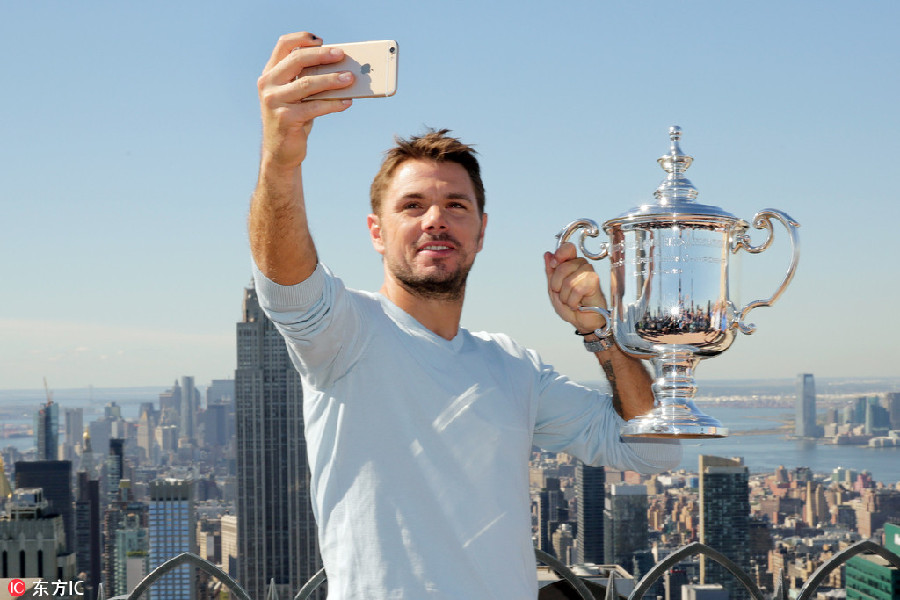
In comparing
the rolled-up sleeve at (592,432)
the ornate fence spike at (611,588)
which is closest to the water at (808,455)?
the ornate fence spike at (611,588)

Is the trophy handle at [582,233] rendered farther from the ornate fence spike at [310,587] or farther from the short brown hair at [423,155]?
the ornate fence spike at [310,587]

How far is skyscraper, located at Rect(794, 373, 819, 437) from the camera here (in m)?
11.8

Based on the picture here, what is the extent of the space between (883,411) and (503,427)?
567 inches

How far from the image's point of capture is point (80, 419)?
54750 mm

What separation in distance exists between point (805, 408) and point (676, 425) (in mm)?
11703

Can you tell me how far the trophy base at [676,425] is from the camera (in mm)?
1992

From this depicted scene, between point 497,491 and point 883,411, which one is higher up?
point 497,491

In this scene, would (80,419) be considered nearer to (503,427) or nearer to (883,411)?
(883,411)

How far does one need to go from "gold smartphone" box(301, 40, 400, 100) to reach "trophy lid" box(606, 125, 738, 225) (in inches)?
28.7

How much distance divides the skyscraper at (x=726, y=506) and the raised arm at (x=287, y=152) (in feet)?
20.2

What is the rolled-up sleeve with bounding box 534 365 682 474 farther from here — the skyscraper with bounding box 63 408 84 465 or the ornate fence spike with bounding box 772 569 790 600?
the skyscraper with bounding box 63 408 84 465

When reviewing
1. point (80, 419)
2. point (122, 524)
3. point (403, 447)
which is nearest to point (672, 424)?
point (403, 447)

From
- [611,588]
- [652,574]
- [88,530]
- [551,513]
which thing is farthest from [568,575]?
[88,530]

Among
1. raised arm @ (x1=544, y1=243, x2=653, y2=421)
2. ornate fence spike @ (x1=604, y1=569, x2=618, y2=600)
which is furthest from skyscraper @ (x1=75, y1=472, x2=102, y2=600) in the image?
raised arm @ (x1=544, y1=243, x2=653, y2=421)
